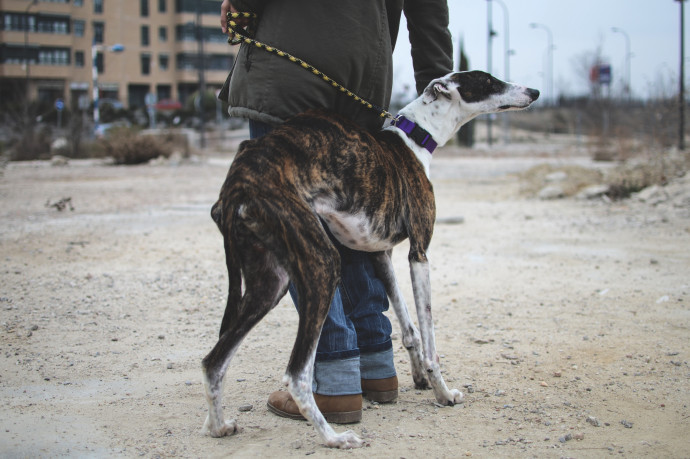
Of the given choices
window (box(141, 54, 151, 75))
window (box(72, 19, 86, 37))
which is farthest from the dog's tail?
window (box(141, 54, 151, 75))

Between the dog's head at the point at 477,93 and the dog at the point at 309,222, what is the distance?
1.00 ft

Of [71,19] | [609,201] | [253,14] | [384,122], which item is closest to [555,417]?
[384,122]

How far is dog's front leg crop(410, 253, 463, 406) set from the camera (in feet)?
10.2

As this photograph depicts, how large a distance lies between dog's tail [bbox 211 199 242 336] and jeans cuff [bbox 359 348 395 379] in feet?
2.83

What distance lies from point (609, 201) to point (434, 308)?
686 cm

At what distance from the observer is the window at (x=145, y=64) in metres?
70.0

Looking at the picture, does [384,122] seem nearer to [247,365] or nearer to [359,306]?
[359,306]

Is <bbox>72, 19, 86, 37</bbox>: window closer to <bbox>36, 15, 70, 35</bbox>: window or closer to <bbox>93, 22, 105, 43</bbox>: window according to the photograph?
<bbox>36, 15, 70, 35</bbox>: window

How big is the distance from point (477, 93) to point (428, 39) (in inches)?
15.0

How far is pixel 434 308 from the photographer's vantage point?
16.7ft

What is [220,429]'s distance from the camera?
2.80m

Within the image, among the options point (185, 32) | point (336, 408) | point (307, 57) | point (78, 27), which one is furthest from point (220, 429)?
point (185, 32)

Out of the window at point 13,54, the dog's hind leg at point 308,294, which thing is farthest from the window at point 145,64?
the dog's hind leg at point 308,294

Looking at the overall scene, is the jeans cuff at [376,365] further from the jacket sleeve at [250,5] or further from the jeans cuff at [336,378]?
the jacket sleeve at [250,5]
